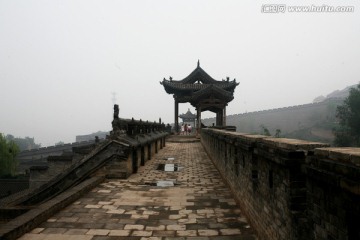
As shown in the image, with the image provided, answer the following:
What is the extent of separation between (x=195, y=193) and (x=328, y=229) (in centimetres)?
522

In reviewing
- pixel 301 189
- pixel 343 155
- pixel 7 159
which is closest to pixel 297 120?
pixel 7 159

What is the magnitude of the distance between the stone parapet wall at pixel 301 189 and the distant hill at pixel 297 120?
2314 inches

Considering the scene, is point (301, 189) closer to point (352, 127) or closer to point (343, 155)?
point (343, 155)

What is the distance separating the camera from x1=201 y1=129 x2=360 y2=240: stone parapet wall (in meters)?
1.83

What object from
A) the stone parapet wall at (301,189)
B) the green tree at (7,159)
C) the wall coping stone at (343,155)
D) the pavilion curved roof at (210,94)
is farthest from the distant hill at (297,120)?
the wall coping stone at (343,155)

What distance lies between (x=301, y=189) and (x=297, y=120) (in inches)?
2932

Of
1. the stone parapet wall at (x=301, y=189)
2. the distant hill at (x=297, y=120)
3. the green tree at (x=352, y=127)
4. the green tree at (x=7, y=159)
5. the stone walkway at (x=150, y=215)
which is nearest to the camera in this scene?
the stone parapet wall at (x=301, y=189)

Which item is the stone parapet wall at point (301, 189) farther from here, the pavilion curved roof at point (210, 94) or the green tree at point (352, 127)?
the green tree at point (352, 127)

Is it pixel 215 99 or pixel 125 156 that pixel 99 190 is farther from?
pixel 215 99

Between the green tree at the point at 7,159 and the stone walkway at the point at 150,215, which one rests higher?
the stone walkway at the point at 150,215

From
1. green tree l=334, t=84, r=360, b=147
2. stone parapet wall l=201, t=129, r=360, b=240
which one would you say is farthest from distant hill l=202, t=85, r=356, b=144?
stone parapet wall l=201, t=129, r=360, b=240

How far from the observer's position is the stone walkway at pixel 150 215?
4.48 meters

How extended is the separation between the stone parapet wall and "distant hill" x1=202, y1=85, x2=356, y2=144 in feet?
193

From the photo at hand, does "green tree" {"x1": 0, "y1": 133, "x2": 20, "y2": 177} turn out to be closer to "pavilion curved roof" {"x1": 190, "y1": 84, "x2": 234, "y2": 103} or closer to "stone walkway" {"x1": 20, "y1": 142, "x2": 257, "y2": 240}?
"pavilion curved roof" {"x1": 190, "y1": 84, "x2": 234, "y2": 103}
